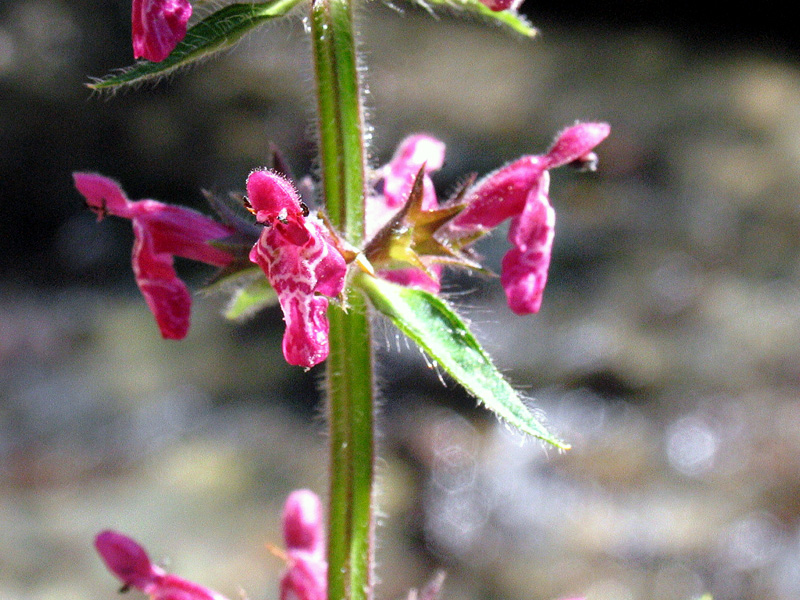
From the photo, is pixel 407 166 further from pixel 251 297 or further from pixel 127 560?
pixel 127 560

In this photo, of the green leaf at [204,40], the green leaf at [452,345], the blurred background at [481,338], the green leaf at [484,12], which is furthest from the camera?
the blurred background at [481,338]

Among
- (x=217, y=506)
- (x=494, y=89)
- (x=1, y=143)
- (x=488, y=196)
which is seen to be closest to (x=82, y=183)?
(x=488, y=196)

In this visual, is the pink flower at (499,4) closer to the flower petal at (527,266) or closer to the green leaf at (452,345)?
the flower petal at (527,266)

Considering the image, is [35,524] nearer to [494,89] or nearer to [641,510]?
[641,510]

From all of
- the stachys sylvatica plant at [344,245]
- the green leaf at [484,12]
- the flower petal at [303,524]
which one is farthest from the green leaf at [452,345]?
the flower petal at [303,524]

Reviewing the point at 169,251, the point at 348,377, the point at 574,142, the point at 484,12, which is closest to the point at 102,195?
the point at 169,251

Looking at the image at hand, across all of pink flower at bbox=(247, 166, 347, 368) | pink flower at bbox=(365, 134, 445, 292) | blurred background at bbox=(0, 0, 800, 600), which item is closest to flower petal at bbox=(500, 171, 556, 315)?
pink flower at bbox=(365, 134, 445, 292)
